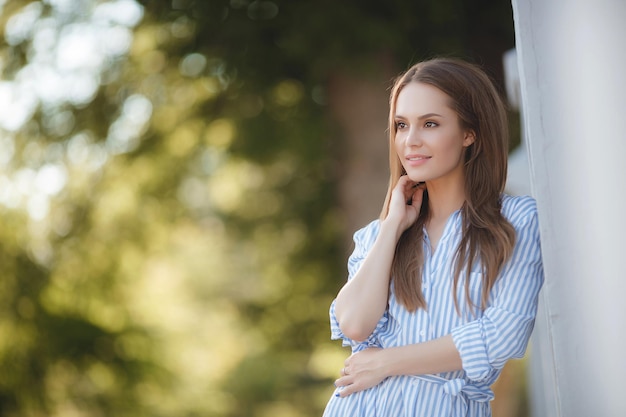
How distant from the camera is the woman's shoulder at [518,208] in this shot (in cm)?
221

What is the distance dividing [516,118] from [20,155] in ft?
13.8

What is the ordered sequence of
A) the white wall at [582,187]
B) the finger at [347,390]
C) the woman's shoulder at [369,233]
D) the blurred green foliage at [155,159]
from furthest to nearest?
the blurred green foliage at [155,159] → the woman's shoulder at [369,233] → the finger at [347,390] → the white wall at [582,187]

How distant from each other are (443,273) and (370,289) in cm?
20

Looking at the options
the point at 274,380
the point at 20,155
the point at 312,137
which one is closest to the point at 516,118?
the point at 312,137

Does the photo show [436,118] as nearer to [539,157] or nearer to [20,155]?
[539,157]

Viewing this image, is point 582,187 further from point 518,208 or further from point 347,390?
point 347,390

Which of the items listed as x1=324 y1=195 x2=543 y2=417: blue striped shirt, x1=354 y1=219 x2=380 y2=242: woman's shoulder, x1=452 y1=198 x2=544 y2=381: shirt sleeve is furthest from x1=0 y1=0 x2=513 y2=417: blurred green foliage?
x1=452 y1=198 x2=544 y2=381: shirt sleeve

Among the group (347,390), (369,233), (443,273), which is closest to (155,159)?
(369,233)

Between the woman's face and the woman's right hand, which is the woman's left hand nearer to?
the woman's right hand

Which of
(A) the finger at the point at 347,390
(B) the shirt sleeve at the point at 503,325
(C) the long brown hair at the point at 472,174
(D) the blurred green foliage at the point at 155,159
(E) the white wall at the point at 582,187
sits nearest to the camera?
(E) the white wall at the point at 582,187

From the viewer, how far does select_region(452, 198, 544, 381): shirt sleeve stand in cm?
205

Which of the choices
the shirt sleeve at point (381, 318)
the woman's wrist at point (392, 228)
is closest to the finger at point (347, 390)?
the shirt sleeve at point (381, 318)

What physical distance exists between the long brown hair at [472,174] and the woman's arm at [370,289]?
5 centimetres

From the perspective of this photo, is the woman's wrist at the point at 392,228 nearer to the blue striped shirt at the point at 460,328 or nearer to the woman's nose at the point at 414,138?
the blue striped shirt at the point at 460,328
